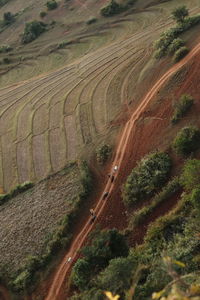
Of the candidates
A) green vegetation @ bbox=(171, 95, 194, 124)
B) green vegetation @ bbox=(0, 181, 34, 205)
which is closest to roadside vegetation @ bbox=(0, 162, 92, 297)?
green vegetation @ bbox=(0, 181, 34, 205)

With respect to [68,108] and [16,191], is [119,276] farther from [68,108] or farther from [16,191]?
[68,108]

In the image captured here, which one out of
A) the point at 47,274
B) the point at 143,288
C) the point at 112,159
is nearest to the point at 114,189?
the point at 112,159

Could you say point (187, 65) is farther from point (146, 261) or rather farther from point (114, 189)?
point (146, 261)

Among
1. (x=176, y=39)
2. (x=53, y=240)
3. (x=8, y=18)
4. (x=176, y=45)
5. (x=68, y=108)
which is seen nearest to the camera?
(x=53, y=240)

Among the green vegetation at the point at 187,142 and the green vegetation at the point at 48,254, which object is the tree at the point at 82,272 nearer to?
the green vegetation at the point at 48,254

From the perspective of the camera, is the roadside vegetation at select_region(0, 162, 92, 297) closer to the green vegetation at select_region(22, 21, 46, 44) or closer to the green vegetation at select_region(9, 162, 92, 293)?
the green vegetation at select_region(9, 162, 92, 293)

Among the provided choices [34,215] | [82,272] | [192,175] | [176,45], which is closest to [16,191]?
[34,215]
